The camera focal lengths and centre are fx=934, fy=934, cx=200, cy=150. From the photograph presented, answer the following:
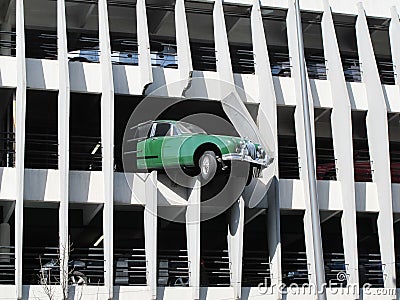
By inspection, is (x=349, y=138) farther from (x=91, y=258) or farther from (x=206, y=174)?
→ (x=91, y=258)

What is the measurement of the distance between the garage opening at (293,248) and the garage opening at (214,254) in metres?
1.86

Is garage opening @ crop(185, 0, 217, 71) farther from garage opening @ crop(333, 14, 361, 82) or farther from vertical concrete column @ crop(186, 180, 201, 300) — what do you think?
vertical concrete column @ crop(186, 180, 201, 300)

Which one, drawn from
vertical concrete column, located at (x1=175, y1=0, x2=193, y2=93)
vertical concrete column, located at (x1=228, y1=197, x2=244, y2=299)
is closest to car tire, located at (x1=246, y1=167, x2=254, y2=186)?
vertical concrete column, located at (x1=228, y1=197, x2=244, y2=299)

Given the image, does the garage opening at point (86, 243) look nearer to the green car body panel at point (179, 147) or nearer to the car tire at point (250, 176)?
the green car body panel at point (179, 147)

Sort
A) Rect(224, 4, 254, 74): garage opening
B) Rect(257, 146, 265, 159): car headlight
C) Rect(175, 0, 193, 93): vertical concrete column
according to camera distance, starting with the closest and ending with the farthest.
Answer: Rect(257, 146, 265, 159): car headlight < Rect(175, 0, 193, 93): vertical concrete column < Rect(224, 4, 254, 74): garage opening

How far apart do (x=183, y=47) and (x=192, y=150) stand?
12.8 ft

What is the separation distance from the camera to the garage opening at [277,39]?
29.5m

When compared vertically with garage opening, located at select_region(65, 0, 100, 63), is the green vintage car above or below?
below

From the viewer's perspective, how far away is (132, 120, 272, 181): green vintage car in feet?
79.8

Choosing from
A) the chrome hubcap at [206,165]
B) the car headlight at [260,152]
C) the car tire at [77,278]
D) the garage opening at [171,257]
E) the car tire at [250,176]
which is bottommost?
the car tire at [77,278]

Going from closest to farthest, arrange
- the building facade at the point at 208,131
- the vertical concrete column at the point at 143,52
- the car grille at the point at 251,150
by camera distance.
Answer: the car grille at the point at 251,150 < the building facade at the point at 208,131 < the vertical concrete column at the point at 143,52

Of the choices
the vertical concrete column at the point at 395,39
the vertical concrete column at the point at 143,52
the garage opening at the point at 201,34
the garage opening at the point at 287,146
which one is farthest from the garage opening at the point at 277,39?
the vertical concrete column at the point at 143,52

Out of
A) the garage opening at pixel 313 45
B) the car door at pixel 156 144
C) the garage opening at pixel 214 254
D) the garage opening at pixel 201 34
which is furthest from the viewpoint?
the garage opening at pixel 313 45

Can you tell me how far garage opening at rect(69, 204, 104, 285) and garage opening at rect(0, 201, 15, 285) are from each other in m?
1.65
